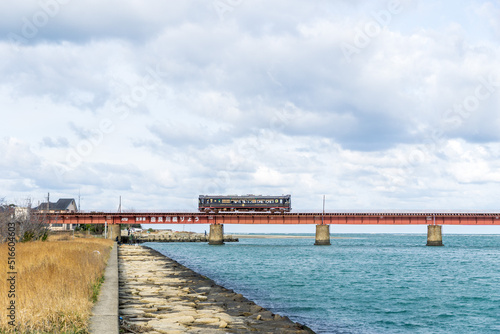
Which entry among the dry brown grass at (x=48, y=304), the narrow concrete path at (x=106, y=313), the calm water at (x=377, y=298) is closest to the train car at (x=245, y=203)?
the calm water at (x=377, y=298)

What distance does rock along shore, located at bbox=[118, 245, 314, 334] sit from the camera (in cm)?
1477

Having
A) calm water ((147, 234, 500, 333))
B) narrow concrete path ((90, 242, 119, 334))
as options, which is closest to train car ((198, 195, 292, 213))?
calm water ((147, 234, 500, 333))

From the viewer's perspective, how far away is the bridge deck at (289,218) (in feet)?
305

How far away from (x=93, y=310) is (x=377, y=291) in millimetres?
22453

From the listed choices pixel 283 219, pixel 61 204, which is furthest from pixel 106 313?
pixel 61 204

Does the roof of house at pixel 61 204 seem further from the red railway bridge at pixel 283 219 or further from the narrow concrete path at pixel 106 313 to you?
the narrow concrete path at pixel 106 313

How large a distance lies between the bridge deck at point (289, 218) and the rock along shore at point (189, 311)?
217 feet

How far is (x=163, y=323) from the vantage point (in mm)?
15117

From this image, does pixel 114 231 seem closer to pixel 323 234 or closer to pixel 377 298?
pixel 323 234

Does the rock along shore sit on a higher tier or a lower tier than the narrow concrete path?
lower

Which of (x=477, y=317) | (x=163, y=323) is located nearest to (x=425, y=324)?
(x=477, y=317)

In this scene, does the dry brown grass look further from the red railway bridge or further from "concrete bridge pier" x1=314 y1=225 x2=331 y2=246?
"concrete bridge pier" x1=314 y1=225 x2=331 y2=246

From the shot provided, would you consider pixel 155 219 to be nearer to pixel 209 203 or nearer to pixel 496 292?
pixel 209 203

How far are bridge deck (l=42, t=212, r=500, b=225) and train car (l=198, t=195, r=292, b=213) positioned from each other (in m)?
1.06
